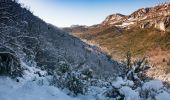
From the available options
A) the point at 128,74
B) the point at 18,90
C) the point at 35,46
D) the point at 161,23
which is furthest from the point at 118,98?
the point at 161,23

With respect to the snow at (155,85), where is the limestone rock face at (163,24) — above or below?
below

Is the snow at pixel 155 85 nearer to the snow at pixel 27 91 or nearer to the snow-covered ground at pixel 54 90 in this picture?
the snow-covered ground at pixel 54 90

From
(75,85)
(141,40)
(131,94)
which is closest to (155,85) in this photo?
(131,94)

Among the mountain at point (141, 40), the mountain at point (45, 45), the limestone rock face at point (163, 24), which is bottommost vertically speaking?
the mountain at point (141, 40)

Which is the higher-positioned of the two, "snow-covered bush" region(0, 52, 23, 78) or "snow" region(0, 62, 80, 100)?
"snow-covered bush" region(0, 52, 23, 78)

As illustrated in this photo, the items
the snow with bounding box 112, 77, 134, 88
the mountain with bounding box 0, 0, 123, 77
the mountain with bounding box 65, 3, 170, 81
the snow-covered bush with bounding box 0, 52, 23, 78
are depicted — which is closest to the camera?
the snow with bounding box 112, 77, 134, 88

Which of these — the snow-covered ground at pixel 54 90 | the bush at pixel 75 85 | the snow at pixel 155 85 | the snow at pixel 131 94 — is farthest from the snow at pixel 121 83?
the bush at pixel 75 85

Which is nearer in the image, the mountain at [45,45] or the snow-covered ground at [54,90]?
the snow-covered ground at [54,90]

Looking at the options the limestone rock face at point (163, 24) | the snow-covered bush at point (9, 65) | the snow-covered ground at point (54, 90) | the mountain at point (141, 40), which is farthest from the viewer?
the limestone rock face at point (163, 24)

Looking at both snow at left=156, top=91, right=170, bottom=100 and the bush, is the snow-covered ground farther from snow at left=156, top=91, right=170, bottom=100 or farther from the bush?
the bush

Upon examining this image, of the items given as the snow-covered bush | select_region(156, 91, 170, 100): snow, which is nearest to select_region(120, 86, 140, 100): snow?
select_region(156, 91, 170, 100): snow

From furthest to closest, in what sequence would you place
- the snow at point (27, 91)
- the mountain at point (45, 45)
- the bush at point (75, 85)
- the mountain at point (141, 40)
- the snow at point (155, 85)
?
the mountain at point (141, 40), the mountain at point (45, 45), the bush at point (75, 85), the snow at point (27, 91), the snow at point (155, 85)

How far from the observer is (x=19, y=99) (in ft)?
30.7

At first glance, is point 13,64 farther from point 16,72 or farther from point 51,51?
point 51,51
